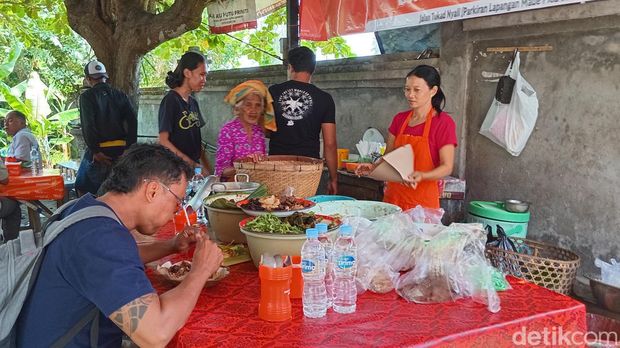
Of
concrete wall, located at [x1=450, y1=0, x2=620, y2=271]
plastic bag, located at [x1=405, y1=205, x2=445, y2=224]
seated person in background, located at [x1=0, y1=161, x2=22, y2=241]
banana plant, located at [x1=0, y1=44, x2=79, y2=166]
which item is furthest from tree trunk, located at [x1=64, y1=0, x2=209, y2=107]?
plastic bag, located at [x1=405, y1=205, x2=445, y2=224]

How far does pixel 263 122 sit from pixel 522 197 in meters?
2.17

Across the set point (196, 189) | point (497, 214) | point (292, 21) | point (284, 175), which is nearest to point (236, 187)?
point (284, 175)

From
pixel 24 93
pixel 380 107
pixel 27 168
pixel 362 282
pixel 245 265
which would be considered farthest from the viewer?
pixel 24 93

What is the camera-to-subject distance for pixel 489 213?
367 cm

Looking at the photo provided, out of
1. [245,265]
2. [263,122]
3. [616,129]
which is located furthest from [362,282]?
[616,129]

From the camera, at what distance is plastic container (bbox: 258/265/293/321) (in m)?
1.48

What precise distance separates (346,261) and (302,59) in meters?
2.31

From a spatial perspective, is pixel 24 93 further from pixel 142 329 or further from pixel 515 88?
pixel 142 329

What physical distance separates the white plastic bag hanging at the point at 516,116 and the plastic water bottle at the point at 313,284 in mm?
2757

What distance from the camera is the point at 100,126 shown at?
477 cm

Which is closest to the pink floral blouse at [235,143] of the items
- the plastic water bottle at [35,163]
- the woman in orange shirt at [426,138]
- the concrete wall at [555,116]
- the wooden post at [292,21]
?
A: the woman in orange shirt at [426,138]

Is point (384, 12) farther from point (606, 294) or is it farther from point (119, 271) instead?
point (119, 271)

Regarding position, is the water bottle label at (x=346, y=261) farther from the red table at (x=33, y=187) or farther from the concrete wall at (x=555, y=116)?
the red table at (x=33, y=187)

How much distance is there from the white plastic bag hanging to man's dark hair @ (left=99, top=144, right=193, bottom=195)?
2.98 meters
